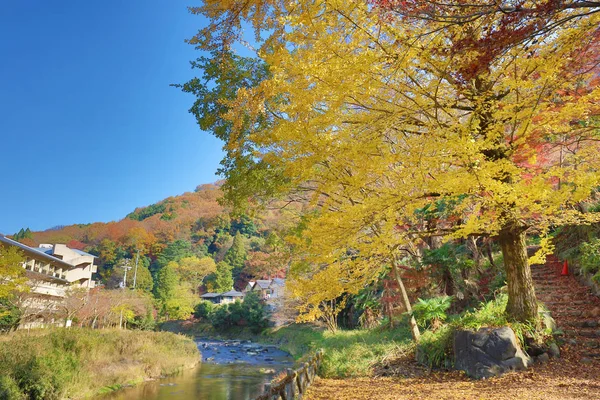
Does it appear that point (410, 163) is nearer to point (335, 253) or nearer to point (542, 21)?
point (335, 253)

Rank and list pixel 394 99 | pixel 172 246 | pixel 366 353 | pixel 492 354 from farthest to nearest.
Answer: pixel 172 246 < pixel 366 353 < pixel 492 354 < pixel 394 99

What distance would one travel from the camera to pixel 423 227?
11.7 meters

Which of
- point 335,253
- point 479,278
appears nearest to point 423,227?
point 479,278

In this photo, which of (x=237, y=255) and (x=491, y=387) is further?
(x=237, y=255)

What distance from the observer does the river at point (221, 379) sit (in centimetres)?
1563

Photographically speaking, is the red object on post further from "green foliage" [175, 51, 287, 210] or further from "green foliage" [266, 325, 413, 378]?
"green foliage" [175, 51, 287, 210]

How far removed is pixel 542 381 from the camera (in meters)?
5.80

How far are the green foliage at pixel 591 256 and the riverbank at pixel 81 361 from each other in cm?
1719

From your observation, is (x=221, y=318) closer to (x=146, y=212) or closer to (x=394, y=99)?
(x=394, y=99)

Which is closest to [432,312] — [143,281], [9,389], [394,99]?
[394,99]

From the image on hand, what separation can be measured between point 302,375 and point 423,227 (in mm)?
6431

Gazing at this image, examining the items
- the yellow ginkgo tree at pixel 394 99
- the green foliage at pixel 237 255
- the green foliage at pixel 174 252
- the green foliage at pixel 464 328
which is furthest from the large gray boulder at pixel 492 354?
the green foliage at pixel 174 252

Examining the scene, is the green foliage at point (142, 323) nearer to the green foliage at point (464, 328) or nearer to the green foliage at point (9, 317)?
the green foliage at point (9, 317)

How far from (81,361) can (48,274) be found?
18.8 m
